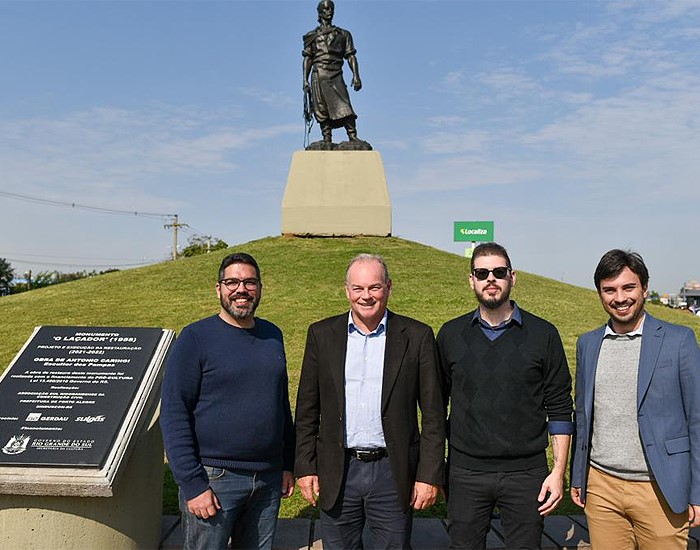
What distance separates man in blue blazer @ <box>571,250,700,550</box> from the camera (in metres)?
2.90

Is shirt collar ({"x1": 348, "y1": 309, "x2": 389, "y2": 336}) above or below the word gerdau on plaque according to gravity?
above

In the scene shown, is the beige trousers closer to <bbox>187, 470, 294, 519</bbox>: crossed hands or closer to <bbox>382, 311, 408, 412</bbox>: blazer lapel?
<bbox>382, 311, 408, 412</bbox>: blazer lapel

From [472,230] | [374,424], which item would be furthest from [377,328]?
[472,230]

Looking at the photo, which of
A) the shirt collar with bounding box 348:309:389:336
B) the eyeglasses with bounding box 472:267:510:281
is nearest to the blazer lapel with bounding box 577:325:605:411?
the eyeglasses with bounding box 472:267:510:281

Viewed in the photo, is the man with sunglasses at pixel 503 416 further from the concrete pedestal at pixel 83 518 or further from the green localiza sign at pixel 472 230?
the green localiza sign at pixel 472 230

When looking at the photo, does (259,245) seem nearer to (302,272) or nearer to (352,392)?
(302,272)

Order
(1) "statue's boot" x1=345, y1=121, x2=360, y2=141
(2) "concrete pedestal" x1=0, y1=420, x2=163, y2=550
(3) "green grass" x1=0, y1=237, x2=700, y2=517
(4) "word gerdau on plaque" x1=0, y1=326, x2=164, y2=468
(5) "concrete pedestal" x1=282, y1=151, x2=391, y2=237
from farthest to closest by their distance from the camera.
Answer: (1) "statue's boot" x1=345, y1=121, x2=360, y2=141 < (5) "concrete pedestal" x1=282, y1=151, x2=391, y2=237 < (3) "green grass" x1=0, y1=237, x2=700, y2=517 < (4) "word gerdau on plaque" x1=0, y1=326, x2=164, y2=468 < (2) "concrete pedestal" x1=0, y1=420, x2=163, y2=550

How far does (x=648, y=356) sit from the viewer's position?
296 centimetres

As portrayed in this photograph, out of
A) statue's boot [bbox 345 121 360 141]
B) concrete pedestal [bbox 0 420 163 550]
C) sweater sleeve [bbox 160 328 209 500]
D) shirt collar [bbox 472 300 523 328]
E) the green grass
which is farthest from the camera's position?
statue's boot [bbox 345 121 360 141]

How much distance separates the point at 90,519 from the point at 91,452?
34cm

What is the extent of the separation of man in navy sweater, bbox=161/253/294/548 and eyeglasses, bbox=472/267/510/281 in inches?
41.5

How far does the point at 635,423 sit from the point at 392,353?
116 cm

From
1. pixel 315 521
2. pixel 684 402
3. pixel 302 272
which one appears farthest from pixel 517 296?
pixel 684 402

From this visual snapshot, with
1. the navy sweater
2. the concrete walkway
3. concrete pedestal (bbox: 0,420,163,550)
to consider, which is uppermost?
the navy sweater
